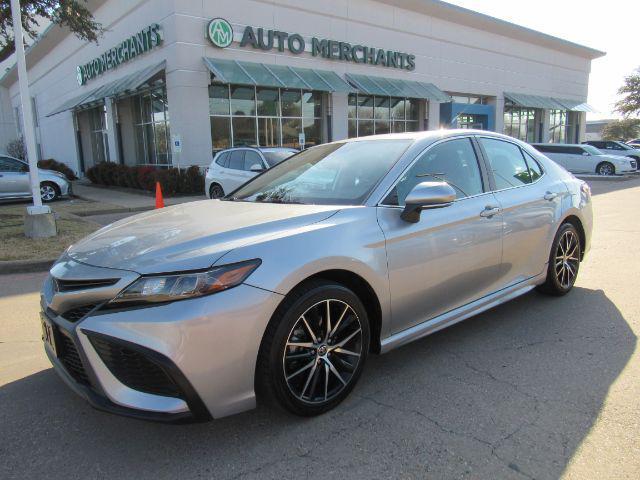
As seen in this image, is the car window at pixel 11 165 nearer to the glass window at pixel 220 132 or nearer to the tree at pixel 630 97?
the glass window at pixel 220 132

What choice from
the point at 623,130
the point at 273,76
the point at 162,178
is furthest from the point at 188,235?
the point at 623,130

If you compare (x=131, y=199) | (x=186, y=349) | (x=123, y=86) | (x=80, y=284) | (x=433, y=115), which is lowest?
(x=131, y=199)

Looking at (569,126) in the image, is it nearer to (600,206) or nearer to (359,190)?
(600,206)

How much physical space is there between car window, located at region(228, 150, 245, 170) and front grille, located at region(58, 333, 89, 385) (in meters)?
9.58

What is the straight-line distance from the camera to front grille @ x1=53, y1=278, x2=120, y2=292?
2480mm

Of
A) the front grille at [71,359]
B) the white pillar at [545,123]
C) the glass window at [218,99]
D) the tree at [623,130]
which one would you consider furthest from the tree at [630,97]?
the front grille at [71,359]

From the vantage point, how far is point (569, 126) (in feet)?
125

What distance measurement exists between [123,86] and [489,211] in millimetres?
18490

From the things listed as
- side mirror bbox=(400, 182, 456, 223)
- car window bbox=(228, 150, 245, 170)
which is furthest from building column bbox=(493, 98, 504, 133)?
side mirror bbox=(400, 182, 456, 223)

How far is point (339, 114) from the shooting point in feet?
70.9

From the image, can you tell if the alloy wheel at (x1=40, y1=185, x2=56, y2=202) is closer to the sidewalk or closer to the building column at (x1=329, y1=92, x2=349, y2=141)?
the sidewalk

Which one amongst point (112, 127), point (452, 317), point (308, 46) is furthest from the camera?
point (112, 127)

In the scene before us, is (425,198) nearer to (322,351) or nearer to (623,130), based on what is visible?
(322,351)

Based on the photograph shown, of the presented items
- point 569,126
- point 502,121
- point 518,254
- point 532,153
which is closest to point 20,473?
point 518,254
